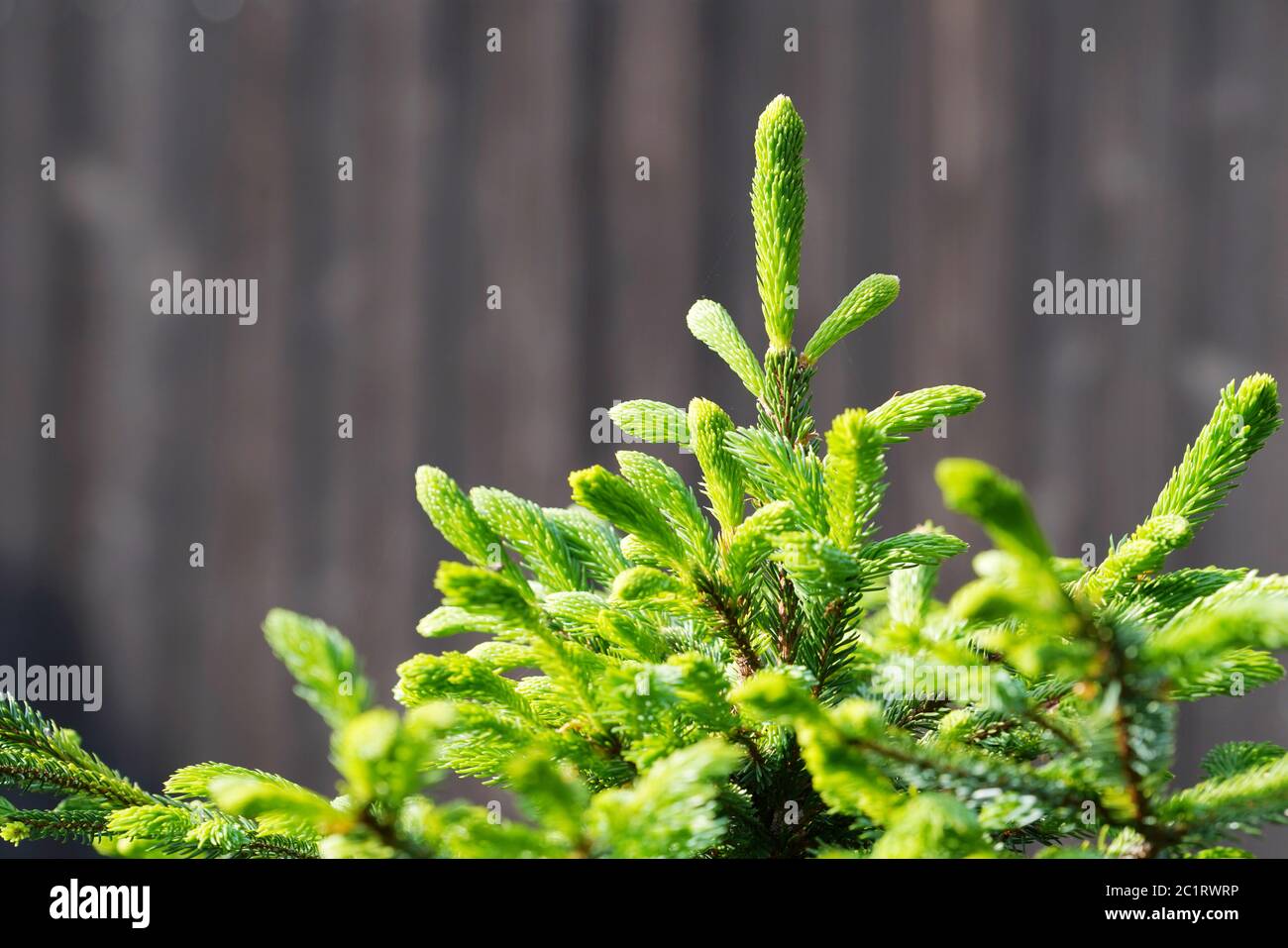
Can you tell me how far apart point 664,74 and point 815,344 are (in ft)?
4.62

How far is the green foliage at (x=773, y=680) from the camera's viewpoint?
226mm

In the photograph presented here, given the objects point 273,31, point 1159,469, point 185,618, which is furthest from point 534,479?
point 1159,469

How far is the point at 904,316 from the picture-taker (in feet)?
5.55
